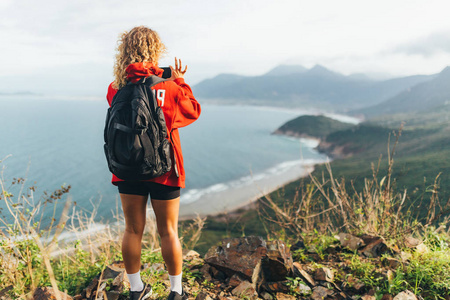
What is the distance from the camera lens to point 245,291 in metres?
2.71

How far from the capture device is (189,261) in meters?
3.29

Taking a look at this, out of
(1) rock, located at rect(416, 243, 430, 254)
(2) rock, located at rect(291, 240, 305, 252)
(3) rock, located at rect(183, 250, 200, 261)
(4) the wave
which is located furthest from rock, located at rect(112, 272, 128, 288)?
(4) the wave

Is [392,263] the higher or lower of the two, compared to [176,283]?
lower

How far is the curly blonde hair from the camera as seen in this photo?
6.66ft

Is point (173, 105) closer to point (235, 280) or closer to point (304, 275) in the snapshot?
point (235, 280)

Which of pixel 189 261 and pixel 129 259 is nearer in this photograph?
pixel 129 259

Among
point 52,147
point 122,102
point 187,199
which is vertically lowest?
point 187,199

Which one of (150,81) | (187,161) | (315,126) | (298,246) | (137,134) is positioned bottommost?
(187,161)

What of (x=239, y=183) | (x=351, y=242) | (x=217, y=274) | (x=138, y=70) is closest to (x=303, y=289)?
(x=217, y=274)

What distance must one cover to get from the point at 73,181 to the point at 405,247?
7529 cm

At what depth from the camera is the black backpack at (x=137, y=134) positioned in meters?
1.94

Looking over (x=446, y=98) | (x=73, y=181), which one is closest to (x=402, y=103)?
(x=446, y=98)

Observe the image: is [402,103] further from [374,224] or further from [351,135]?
[374,224]

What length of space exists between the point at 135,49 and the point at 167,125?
58cm
